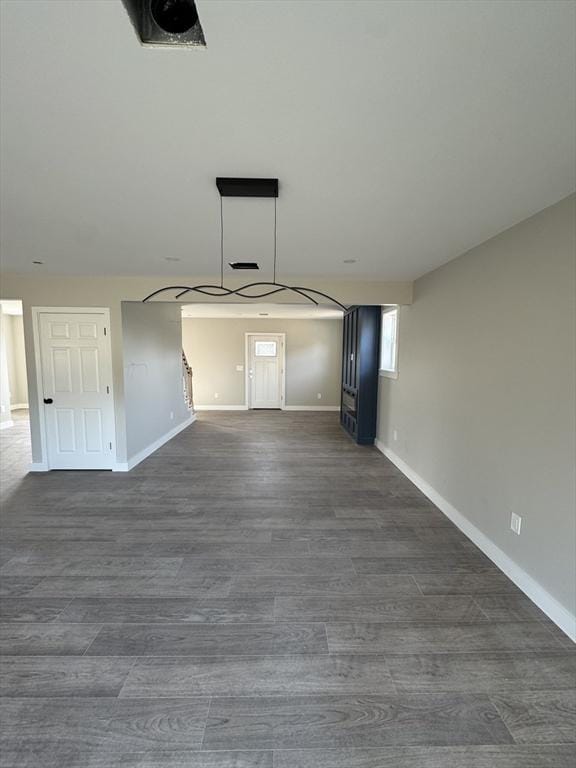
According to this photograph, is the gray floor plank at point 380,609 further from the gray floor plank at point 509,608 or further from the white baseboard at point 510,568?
the white baseboard at point 510,568

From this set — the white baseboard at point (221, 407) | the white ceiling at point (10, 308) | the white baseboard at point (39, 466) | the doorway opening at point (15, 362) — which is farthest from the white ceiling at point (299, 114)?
the doorway opening at point (15, 362)

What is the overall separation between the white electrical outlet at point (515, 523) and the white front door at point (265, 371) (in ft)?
22.6

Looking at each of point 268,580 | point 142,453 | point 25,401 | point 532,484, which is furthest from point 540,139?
point 25,401

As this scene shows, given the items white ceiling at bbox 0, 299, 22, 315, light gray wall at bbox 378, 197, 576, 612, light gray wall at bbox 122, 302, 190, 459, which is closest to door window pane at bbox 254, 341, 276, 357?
light gray wall at bbox 122, 302, 190, 459

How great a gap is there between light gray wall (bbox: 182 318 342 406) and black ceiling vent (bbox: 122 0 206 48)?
779cm

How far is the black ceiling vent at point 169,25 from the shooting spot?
0.96 m

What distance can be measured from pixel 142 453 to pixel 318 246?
3.88 m

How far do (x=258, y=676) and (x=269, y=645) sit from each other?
18cm

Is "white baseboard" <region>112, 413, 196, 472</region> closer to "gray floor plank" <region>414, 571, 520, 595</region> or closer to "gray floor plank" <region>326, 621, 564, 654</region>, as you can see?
"gray floor plank" <region>326, 621, 564, 654</region>

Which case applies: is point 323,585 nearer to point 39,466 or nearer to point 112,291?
point 112,291

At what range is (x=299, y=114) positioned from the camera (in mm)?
1276

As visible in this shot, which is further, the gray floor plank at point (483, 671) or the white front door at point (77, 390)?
the white front door at point (77, 390)

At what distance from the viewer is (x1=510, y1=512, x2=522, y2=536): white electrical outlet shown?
7.57 ft

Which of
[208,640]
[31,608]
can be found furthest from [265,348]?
[208,640]
